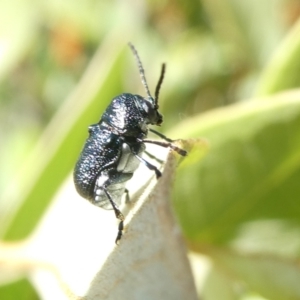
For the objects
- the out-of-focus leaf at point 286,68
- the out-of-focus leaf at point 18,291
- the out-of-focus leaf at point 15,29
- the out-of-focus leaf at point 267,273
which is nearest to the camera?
the out-of-focus leaf at point 267,273

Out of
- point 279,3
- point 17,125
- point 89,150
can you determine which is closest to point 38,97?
point 17,125

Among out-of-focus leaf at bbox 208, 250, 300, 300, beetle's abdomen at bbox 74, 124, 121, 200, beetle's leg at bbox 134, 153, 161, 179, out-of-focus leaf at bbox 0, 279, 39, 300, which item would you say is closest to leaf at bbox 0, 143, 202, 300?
beetle's leg at bbox 134, 153, 161, 179

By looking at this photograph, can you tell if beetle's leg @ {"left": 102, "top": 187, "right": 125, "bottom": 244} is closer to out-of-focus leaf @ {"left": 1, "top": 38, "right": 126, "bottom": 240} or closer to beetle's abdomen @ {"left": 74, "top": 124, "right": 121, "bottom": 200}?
beetle's abdomen @ {"left": 74, "top": 124, "right": 121, "bottom": 200}

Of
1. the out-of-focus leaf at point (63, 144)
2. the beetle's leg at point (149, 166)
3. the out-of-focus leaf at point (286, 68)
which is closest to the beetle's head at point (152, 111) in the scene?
the beetle's leg at point (149, 166)

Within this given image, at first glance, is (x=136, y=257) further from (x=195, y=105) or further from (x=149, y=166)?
(x=195, y=105)

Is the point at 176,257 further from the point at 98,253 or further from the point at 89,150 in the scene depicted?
the point at 89,150

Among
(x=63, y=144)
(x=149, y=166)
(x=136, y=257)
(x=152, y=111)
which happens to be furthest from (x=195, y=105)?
(x=136, y=257)

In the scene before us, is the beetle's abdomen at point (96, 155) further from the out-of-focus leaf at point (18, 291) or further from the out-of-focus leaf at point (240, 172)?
the out-of-focus leaf at point (18, 291)

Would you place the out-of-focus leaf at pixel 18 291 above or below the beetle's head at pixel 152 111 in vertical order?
below
